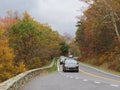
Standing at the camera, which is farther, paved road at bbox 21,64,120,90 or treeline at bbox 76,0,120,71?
treeline at bbox 76,0,120,71

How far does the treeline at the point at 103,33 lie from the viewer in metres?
53.8

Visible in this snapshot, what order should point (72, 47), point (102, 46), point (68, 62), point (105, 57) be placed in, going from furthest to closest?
point (72, 47)
point (102, 46)
point (105, 57)
point (68, 62)

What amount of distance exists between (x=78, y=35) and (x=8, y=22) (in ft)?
63.4

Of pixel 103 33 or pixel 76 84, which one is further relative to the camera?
pixel 103 33

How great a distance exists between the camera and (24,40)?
83750mm

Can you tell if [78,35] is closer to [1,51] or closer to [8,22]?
[8,22]

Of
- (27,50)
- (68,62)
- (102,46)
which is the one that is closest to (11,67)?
(27,50)

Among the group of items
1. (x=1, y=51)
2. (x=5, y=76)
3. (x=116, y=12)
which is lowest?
(x=5, y=76)

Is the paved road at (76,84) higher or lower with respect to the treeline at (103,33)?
lower

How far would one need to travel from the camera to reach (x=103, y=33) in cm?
6969

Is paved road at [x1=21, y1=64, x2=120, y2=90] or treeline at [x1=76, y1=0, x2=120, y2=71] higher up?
treeline at [x1=76, y1=0, x2=120, y2=71]

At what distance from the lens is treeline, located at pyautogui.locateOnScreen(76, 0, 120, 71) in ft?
176

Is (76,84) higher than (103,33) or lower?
lower

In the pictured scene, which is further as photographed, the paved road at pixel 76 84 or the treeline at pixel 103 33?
the treeline at pixel 103 33
